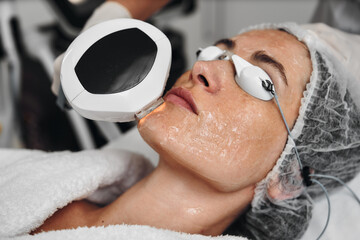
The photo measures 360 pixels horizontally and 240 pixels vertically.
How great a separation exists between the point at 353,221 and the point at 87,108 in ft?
2.73

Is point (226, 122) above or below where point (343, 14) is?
below

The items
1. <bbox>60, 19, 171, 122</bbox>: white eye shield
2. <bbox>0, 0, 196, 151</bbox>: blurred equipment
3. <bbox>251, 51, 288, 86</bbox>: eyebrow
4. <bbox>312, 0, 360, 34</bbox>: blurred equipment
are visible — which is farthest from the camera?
<bbox>0, 0, 196, 151</bbox>: blurred equipment

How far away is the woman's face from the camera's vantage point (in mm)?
843

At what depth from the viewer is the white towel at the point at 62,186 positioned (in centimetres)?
83

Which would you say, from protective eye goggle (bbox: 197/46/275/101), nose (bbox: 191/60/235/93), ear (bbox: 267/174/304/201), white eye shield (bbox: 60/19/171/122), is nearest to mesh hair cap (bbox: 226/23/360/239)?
ear (bbox: 267/174/304/201)

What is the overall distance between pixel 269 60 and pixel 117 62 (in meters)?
0.39

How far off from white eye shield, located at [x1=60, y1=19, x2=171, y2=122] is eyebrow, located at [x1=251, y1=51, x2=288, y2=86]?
0.79 ft

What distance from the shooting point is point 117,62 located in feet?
2.87

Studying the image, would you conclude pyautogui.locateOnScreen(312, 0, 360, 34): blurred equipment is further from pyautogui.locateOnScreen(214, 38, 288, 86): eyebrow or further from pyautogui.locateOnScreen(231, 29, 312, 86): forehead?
pyautogui.locateOnScreen(214, 38, 288, 86): eyebrow

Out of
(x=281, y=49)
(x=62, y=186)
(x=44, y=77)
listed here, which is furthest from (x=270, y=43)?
(x=44, y=77)

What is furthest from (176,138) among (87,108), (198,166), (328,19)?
(328,19)

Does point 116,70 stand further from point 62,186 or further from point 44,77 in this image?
point 44,77

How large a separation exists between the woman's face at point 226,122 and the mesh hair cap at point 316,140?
4cm

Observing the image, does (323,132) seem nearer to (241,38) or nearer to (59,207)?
(241,38)
